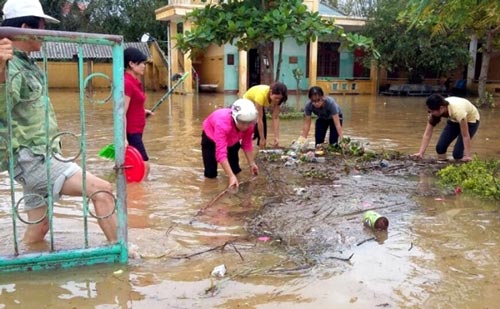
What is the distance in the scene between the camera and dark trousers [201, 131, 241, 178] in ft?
20.6

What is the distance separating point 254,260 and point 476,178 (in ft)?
11.0

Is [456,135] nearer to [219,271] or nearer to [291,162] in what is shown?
[291,162]

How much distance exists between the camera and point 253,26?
464 inches

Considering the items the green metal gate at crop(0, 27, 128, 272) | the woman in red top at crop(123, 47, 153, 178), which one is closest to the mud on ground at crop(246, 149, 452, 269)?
the green metal gate at crop(0, 27, 128, 272)

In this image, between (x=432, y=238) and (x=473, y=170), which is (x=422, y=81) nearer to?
(x=473, y=170)

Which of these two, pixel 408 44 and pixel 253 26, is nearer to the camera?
pixel 253 26

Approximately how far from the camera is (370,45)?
40.5ft

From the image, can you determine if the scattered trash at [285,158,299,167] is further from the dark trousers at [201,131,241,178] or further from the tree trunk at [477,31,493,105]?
the tree trunk at [477,31,493,105]

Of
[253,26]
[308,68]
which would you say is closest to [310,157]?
[253,26]

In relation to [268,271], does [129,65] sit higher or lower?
higher

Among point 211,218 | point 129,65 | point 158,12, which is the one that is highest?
point 158,12

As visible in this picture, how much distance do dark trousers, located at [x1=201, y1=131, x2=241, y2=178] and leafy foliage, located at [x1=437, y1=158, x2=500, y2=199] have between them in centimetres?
248

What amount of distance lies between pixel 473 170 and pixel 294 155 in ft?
8.25

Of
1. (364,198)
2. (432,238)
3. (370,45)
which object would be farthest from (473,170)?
(370,45)
